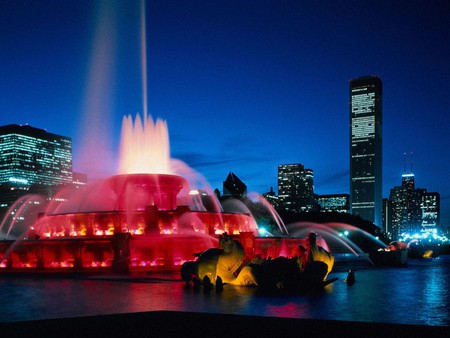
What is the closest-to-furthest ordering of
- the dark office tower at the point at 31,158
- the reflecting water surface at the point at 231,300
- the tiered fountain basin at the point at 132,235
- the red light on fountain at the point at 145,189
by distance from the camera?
1. the reflecting water surface at the point at 231,300
2. the tiered fountain basin at the point at 132,235
3. the red light on fountain at the point at 145,189
4. the dark office tower at the point at 31,158

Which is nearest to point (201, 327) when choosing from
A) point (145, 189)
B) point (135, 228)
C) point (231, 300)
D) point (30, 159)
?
point (231, 300)

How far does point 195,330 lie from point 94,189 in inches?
1143

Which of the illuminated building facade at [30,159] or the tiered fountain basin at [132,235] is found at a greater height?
the illuminated building facade at [30,159]

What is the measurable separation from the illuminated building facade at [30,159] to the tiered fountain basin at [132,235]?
11598cm

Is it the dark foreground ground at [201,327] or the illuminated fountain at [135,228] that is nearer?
the dark foreground ground at [201,327]

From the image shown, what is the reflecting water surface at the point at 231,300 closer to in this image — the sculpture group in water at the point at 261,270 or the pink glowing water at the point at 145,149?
the sculpture group in water at the point at 261,270

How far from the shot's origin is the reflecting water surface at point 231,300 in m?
11.9

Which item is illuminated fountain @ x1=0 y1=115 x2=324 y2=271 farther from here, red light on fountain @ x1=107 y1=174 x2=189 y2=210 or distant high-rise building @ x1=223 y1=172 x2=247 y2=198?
distant high-rise building @ x1=223 y1=172 x2=247 y2=198

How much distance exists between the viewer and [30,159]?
159 metres

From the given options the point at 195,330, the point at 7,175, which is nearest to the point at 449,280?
the point at 195,330

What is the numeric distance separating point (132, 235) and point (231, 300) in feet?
42.6

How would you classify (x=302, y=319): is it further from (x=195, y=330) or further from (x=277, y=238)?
(x=277, y=238)

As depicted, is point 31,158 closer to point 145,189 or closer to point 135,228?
point 145,189

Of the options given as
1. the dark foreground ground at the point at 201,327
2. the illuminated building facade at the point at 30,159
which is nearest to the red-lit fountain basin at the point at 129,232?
the dark foreground ground at the point at 201,327
